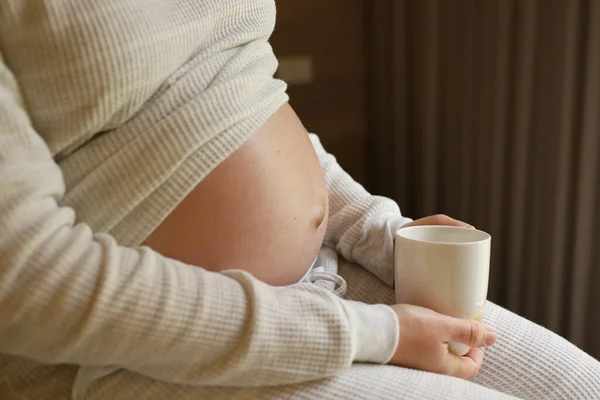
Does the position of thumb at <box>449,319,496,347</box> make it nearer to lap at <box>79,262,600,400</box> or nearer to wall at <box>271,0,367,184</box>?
lap at <box>79,262,600,400</box>

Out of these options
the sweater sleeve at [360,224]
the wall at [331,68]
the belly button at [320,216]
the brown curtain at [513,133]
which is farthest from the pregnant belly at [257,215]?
the wall at [331,68]

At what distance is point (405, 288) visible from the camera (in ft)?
2.50

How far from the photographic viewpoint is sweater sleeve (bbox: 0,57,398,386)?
0.54 meters

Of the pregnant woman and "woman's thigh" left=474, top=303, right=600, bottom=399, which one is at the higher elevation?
the pregnant woman

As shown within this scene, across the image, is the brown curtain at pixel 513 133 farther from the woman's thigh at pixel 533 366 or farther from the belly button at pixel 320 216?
the belly button at pixel 320 216

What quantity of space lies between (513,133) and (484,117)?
3.3 inches

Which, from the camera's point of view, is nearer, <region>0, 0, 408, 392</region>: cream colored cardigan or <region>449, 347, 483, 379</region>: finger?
<region>0, 0, 408, 392</region>: cream colored cardigan

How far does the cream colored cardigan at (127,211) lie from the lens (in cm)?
55

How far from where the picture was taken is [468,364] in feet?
2.40

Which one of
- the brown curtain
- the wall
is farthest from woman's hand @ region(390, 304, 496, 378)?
the wall

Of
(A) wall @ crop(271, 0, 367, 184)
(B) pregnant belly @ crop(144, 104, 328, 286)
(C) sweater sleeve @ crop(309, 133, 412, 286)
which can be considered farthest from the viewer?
(A) wall @ crop(271, 0, 367, 184)

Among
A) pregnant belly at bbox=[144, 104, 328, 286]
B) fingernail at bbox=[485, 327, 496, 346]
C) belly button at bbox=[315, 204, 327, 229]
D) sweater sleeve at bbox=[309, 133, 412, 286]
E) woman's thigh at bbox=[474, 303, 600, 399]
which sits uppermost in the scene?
pregnant belly at bbox=[144, 104, 328, 286]

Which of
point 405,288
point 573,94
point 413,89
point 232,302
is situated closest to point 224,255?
point 232,302

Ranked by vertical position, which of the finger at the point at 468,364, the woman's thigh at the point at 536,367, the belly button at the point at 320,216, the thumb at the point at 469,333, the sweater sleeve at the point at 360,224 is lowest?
the woman's thigh at the point at 536,367
